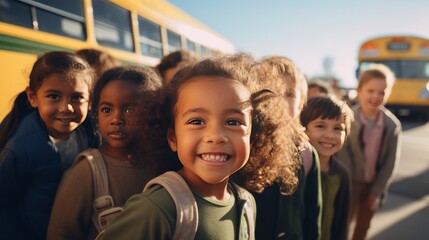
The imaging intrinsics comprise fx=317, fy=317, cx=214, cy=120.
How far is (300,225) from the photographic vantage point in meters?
1.62

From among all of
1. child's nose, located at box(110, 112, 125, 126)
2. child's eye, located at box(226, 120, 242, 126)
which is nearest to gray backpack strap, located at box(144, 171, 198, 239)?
child's eye, located at box(226, 120, 242, 126)

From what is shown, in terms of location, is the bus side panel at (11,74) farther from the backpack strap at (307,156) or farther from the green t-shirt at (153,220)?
the backpack strap at (307,156)

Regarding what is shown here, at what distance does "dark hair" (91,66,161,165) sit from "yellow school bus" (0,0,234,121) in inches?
17.1

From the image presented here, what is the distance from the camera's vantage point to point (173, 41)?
19.5ft

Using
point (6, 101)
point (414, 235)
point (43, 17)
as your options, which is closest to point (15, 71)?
point (6, 101)

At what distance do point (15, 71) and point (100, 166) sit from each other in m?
2.13

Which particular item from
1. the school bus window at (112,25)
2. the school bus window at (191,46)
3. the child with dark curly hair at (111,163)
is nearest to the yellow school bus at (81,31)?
the school bus window at (112,25)

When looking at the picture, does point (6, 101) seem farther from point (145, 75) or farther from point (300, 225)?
point (300, 225)

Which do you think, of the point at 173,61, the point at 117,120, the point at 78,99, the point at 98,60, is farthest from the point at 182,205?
the point at 173,61

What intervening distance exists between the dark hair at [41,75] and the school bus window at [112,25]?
2340 millimetres

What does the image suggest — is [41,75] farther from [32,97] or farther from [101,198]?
[101,198]

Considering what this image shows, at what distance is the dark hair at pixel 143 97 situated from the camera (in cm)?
136

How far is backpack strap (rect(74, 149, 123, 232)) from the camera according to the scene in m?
1.27

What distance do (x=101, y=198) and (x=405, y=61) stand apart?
1217 centimetres
